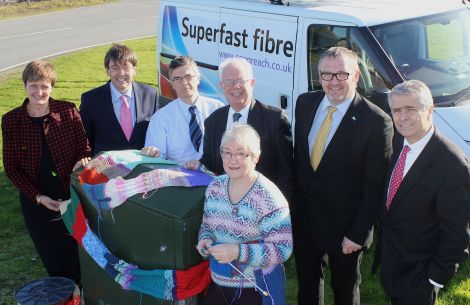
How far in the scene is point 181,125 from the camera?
3949 millimetres

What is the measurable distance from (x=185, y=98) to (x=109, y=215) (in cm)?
99

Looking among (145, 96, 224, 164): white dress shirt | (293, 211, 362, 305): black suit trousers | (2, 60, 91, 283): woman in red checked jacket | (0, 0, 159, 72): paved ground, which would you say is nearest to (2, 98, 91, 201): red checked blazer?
(2, 60, 91, 283): woman in red checked jacket

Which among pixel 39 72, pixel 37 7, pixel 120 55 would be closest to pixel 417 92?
pixel 120 55

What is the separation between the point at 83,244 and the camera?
3.60 meters

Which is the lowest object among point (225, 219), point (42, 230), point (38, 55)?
point (38, 55)

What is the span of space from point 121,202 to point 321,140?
1.26 metres

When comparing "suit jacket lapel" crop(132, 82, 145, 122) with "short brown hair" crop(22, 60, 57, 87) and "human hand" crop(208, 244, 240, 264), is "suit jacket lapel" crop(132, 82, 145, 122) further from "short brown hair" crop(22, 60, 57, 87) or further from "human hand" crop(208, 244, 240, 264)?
"human hand" crop(208, 244, 240, 264)

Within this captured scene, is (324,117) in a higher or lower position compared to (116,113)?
higher

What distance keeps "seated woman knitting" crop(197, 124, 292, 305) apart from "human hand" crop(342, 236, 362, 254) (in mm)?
538

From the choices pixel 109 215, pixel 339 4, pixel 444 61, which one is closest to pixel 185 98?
pixel 109 215

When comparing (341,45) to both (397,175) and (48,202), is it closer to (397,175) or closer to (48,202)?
(397,175)

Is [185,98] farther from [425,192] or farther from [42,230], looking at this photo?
[425,192]

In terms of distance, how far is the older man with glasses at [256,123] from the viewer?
3.46 m

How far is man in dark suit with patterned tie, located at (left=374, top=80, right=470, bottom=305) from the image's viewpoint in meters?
2.79
